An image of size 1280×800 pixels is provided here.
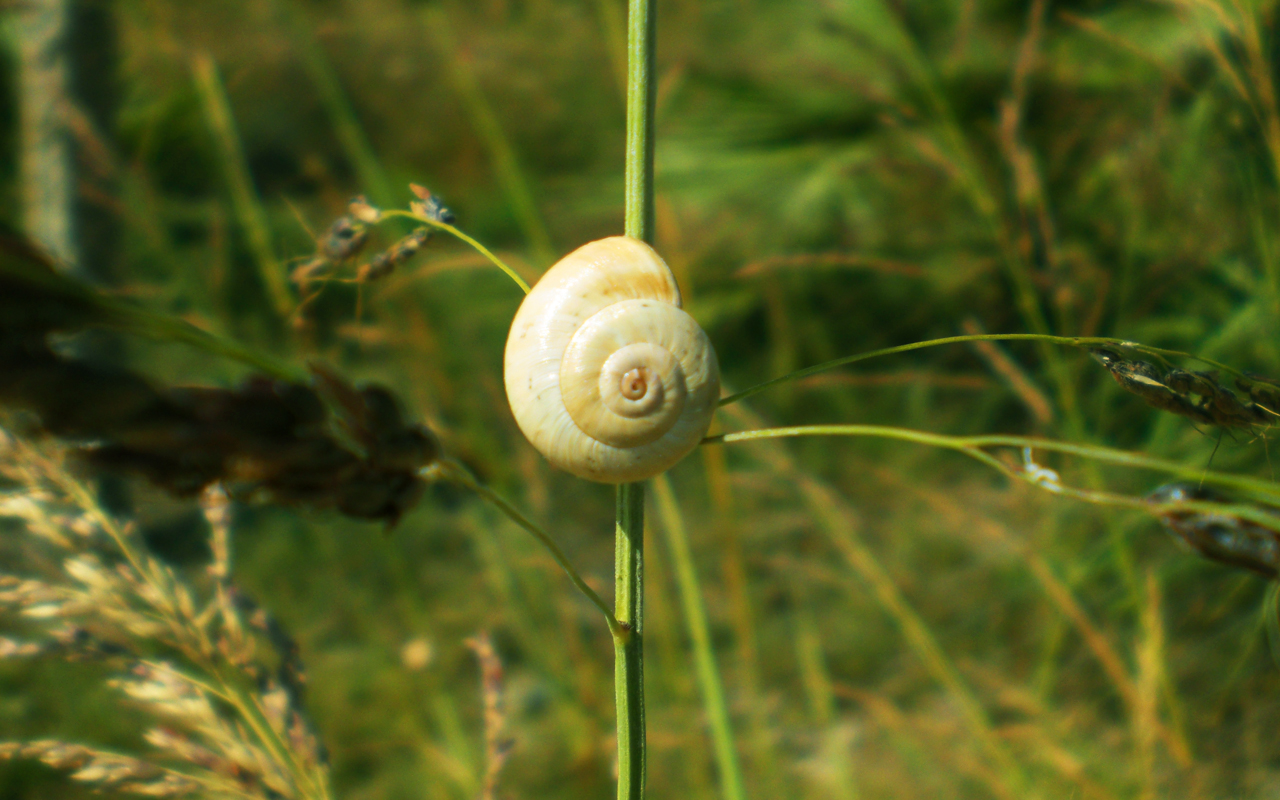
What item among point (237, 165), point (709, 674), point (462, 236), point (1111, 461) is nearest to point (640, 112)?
point (462, 236)

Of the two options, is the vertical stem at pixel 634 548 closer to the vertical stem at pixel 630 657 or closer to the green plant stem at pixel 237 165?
the vertical stem at pixel 630 657

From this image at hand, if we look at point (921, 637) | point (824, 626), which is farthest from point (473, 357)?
point (921, 637)

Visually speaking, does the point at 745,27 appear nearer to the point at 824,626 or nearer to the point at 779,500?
the point at 779,500

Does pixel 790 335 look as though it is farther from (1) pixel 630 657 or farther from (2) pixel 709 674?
(1) pixel 630 657

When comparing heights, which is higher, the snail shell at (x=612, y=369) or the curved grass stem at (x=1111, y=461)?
the snail shell at (x=612, y=369)

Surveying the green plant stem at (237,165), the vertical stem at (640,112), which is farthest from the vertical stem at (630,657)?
the green plant stem at (237,165)
